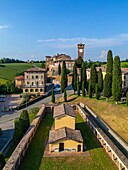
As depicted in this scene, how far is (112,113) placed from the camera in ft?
120

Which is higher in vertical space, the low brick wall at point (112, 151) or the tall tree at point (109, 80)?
the tall tree at point (109, 80)

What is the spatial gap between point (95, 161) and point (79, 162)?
1.50 m

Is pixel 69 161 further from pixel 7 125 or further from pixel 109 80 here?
pixel 109 80

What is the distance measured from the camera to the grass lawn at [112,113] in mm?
30209

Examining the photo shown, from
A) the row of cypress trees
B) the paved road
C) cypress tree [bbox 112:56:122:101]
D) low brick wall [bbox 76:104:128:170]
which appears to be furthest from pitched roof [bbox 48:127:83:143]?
the row of cypress trees

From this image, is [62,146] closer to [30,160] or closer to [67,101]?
[30,160]

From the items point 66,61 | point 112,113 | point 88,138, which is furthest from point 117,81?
point 66,61

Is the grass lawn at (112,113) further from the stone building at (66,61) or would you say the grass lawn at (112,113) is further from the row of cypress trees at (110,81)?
the stone building at (66,61)

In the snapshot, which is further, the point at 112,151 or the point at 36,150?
the point at 36,150

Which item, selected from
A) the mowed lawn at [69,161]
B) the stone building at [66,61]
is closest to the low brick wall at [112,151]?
the mowed lawn at [69,161]

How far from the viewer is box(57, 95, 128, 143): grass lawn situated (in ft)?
99.1

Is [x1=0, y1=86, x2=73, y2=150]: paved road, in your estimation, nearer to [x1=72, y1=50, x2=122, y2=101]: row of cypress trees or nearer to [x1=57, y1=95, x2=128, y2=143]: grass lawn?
[x1=57, y1=95, x2=128, y2=143]: grass lawn

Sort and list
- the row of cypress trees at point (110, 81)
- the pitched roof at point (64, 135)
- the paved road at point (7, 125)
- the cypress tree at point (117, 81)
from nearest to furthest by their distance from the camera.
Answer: the pitched roof at point (64, 135) → the paved road at point (7, 125) → the cypress tree at point (117, 81) → the row of cypress trees at point (110, 81)

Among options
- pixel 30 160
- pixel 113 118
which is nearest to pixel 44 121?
pixel 113 118
